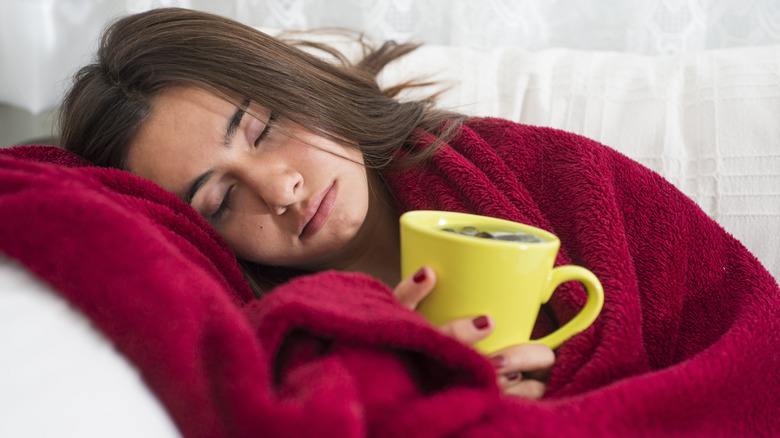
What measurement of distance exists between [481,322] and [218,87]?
492mm

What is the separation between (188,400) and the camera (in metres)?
0.41

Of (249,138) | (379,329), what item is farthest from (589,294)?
(249,138)

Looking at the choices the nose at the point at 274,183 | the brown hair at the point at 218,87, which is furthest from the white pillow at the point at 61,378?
the brown hair at the point at 218,87

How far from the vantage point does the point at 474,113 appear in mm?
1108

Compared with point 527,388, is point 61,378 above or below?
above

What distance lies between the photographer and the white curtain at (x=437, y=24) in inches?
48.1

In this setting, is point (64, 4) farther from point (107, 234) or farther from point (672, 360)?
point (672, 360)

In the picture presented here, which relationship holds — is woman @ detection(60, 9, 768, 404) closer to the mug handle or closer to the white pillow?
the mug handle

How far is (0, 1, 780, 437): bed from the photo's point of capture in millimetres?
379

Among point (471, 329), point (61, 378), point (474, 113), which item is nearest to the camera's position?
point (61, 378)

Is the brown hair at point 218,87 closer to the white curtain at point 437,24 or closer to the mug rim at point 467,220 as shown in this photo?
the mug rim at point 467,220

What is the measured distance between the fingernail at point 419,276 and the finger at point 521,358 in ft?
0.32

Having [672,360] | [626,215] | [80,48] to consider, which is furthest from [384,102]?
[80,48]

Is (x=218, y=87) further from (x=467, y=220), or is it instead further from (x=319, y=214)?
(x=467, y=220)
